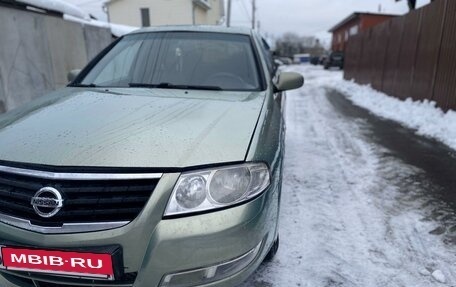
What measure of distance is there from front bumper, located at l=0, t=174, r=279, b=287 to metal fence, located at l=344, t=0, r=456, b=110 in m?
6.94

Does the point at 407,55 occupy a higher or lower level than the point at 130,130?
higher

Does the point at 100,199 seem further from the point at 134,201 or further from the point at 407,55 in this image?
the point at 407,55

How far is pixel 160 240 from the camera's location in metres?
1.56

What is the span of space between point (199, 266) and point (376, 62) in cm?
1315

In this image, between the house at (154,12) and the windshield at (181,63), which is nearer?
the windshield at (181,63)

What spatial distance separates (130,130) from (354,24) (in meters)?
39.5

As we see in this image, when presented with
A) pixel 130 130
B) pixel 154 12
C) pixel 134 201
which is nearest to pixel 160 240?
pixel 134 201

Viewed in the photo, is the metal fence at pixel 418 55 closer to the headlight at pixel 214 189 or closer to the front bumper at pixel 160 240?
the headlight at pixel 214 189

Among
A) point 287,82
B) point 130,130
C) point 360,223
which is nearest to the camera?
point 130,130

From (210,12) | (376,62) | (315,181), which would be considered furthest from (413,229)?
(210,12)

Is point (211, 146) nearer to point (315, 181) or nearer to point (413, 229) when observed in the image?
point (413, 229)

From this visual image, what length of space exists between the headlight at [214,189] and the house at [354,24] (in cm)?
2877

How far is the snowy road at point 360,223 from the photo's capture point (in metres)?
2.43

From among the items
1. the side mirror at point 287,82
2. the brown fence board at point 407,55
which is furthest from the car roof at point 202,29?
the brown fence board at point 407,55
